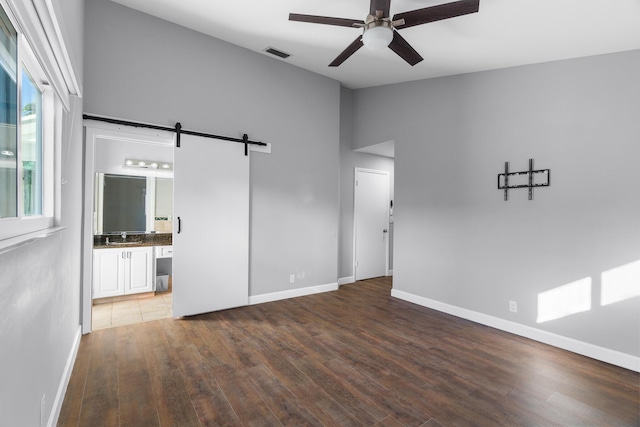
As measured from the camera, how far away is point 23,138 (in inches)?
61.0

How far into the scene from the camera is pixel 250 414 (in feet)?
6.54

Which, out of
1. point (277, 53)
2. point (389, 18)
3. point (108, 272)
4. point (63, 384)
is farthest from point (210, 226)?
point (389, 18)

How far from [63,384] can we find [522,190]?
4288 mm

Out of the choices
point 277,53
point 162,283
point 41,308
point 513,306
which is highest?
point 277,53

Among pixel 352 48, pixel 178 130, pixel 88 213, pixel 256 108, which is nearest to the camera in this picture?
pixel 352 48

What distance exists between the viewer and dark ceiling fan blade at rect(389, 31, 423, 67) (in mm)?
2468

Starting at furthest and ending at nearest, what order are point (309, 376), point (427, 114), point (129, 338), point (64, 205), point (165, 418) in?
point (427, 114) < point (129, 338) < point (309, 376) < point (64, 205) < point (165, 418)

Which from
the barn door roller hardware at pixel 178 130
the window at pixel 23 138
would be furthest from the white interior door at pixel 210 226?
the window at pixel 23 138

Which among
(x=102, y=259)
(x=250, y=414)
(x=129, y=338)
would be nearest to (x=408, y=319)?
(x=250, y=414)

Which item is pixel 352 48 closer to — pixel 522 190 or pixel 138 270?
pixel 522 190

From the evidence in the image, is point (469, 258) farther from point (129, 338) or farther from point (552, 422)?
point (129, 338)

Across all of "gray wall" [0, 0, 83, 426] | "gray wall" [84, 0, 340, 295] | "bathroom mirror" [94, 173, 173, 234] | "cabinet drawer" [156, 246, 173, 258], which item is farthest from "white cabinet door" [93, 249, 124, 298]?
"gray wall" [84, 0, 340, 295]

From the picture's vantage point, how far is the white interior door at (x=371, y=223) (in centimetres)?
561

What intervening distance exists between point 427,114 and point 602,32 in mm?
1921
